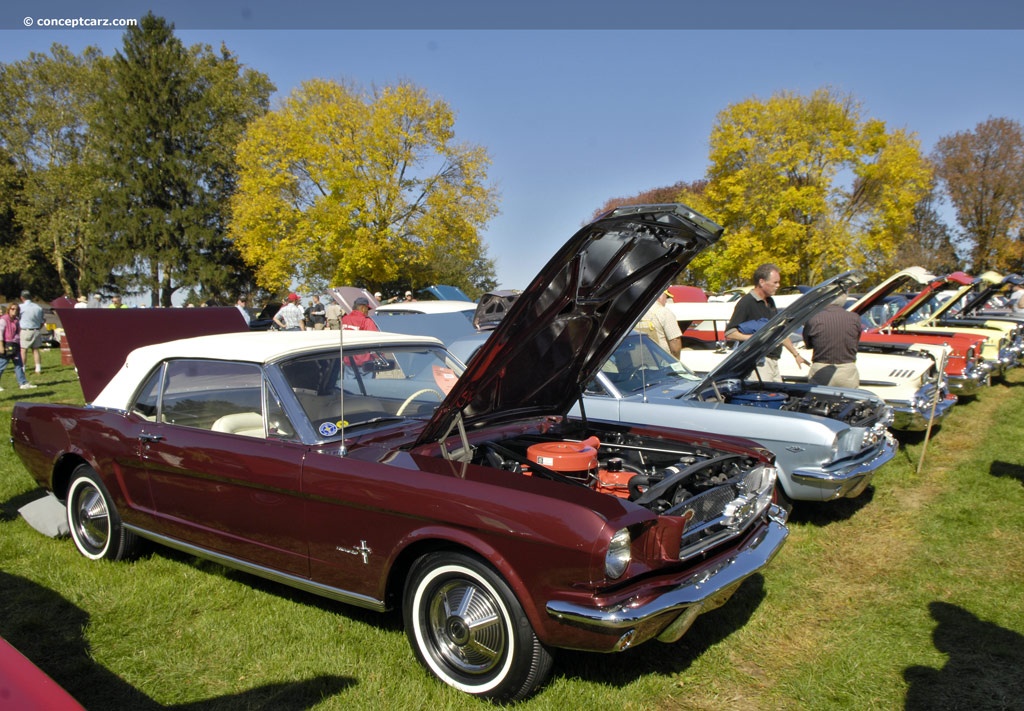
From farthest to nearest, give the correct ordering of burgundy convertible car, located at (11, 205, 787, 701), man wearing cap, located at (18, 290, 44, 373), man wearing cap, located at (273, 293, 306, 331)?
man wearing cap, located at (273, 293, 306, 331)
man wearing cap, located at (18, 290, 44, 373)
burgundy convertible car, located at (11, 205, 787, 701)

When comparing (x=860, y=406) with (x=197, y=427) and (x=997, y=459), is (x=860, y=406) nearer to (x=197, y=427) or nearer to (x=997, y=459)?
(x=997, y=459)

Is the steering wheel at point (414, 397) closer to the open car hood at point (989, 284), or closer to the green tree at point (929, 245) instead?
the open car hood at point (989, 284)

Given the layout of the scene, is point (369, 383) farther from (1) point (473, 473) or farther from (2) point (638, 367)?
(2) point (638, 367)

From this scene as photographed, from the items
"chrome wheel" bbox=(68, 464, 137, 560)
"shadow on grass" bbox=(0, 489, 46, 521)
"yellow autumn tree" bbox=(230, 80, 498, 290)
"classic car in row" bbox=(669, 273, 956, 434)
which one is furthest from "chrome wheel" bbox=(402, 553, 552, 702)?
"yellow autumn tree" bbox=(230, 80, 498, 290)

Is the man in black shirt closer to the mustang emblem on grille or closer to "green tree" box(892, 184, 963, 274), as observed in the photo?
the mustang emblem on grille

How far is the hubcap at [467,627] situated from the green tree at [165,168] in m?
37.5

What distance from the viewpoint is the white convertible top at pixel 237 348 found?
3.87 metres

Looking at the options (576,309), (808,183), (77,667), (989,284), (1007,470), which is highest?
(808,183)

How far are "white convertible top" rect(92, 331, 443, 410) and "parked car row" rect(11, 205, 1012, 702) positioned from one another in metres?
0.02

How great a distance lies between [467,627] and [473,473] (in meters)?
0.62

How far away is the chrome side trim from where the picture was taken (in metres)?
3.18

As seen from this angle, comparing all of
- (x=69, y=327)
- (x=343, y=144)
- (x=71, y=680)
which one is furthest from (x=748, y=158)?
(x=71, y=680)

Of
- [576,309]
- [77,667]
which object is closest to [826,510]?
[576,309]

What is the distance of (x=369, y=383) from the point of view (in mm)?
4164
